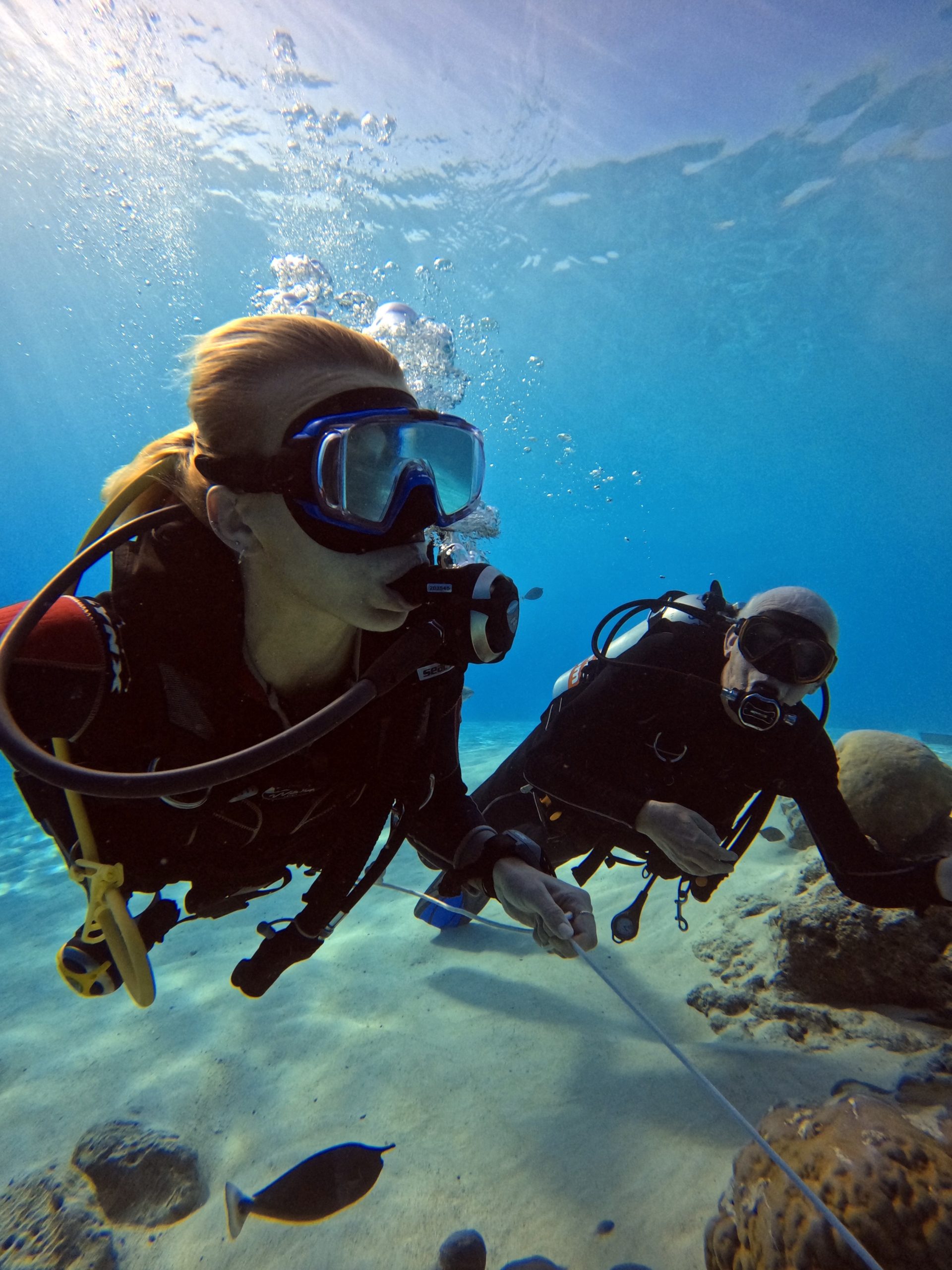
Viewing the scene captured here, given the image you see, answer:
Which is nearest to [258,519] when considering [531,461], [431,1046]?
[431,1046]

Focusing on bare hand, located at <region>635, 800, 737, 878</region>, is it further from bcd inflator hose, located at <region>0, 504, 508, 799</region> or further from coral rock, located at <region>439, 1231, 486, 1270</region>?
coral rock, located at <region>439, 1231, 486, 1270</region>

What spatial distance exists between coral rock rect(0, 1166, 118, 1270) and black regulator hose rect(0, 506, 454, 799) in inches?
92.4

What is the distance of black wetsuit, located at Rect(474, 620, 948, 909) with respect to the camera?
3.29 m

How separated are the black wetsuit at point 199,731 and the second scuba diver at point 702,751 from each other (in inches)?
48.3

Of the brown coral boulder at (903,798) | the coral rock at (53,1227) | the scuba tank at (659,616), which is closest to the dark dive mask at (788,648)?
the scuba tank at (659,616)

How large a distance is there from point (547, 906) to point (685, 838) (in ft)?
3.76

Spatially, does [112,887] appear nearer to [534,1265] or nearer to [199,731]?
[199,731]

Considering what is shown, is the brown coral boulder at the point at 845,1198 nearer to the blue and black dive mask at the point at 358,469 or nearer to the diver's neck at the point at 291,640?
the diver's neck at the point at 291,640

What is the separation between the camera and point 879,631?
13488 centimetres

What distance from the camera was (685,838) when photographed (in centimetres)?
278

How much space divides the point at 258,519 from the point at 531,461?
48.0m

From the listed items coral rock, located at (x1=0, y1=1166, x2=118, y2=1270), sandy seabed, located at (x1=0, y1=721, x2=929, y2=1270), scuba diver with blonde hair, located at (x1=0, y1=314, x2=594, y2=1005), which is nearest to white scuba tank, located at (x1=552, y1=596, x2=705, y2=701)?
sandy seabed, located at (x1=0, y1=721, x2=929, y2=1270)

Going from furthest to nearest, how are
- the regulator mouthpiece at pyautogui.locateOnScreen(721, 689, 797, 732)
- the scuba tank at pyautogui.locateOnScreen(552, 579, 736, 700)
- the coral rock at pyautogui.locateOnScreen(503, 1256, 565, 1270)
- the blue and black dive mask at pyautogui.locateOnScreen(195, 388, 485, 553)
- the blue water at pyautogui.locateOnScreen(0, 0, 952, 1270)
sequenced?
1. the blue water at pyautogui.locateOnScreen(0, 0, 952, 1270)
2. the scuba tank at pyautogui.locateOnScreen(552, 579, 736, 700)
3. the regulator mouthpiece at pyautogui.locateOnScreen(721, 689, 797, 732)
4. the coral rock at pyautogui.locateOnScreen(503, 1256, 565, 1270)
5. the blue and black dive mask at pyautogui.locateOnScreen(195, 388, 485, 553)

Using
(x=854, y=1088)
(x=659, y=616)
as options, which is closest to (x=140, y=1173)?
(x=854, y=1088)
